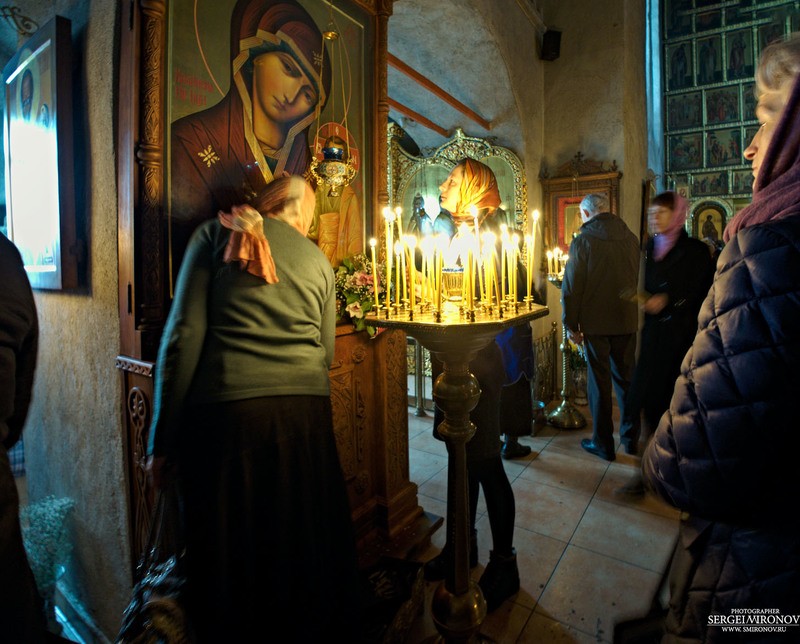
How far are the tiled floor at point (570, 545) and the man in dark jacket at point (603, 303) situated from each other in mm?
607

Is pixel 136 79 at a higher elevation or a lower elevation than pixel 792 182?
higher

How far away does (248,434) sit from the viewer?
1.57 metres

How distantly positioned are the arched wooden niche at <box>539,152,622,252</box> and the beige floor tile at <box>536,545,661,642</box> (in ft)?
14.0

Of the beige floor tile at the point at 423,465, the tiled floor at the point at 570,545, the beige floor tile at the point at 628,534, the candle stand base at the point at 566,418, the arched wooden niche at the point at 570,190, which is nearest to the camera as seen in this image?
the tiled floor at the point at 570,545

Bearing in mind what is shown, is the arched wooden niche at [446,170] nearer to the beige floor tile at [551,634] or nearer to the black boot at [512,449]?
the black boot at [512,449]

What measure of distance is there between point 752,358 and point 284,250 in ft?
4.75

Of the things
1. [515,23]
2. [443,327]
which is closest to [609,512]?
[443,327]

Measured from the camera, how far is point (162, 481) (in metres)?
Result: 1.52

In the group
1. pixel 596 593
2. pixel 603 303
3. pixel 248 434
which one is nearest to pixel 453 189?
pixel 248 434

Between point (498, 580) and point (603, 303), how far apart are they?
2.43 meters

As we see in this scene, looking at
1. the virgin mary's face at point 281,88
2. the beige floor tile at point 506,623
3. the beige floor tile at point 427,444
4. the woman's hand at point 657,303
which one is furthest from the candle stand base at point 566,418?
the virgin mary's face at point 281,88

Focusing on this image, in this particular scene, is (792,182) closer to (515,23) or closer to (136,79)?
(136,79)

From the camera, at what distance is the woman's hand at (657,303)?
3.06m

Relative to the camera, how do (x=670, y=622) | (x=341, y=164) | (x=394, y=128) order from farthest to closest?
(x=394, y=128), (x=341, y=164), (x=670, y=622)
